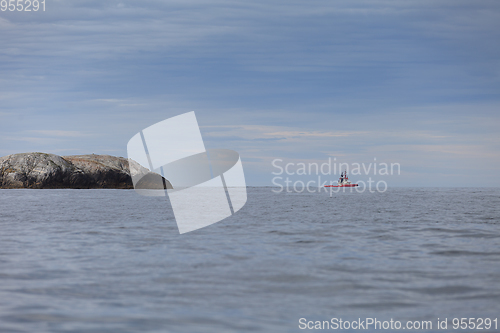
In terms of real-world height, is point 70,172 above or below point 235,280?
below

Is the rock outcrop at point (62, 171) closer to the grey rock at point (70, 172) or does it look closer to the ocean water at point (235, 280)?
the grey rock at point (70, 172)

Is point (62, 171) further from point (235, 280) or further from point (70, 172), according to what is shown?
point (235, 280)

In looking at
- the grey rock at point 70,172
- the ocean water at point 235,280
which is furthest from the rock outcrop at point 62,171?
the ocean water at point 235,280

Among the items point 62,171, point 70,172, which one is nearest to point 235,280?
point 62,171

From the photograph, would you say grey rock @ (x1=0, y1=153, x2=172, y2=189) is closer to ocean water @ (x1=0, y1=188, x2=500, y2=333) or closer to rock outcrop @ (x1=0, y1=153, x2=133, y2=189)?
rock outcrop @ (x1=0, y1=153, x2=133, y2=189)

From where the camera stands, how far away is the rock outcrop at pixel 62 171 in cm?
7962

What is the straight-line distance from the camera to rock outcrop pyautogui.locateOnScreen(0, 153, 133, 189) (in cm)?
7962

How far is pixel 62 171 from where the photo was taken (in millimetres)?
85062

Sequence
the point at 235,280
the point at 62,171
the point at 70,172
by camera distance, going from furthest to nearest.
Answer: the point at 70,172 < the point at 62,171 < the point at 235,280

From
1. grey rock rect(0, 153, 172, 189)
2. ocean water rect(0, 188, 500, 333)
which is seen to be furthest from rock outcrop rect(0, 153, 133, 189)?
ocean water rect(0, 188, 500, 333)

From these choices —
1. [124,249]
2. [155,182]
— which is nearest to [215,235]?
[124,249]

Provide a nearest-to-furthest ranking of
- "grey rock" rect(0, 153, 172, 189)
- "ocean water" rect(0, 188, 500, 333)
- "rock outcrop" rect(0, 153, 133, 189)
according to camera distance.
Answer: "ocean water" rect(0, 188, 500, 333)
"rock outcrop" rect(0, 153, 133, 189)
"grey rock" rect(0, 153, 172, 189)

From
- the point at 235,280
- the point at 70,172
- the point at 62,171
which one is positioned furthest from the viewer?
the point at 70,172

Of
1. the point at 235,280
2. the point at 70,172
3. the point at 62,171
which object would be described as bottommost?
the point at 70,172
